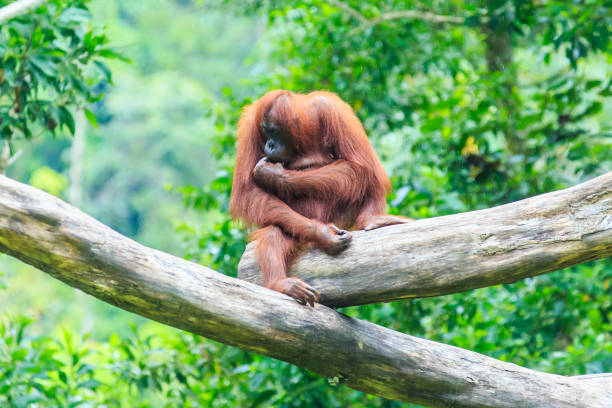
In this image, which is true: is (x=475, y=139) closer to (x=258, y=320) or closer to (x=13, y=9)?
(x=258, y=320)

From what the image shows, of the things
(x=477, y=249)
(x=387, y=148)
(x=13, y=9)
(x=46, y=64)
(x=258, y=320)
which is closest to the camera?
(x=258, y=320)

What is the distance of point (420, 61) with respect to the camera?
7.39 meters

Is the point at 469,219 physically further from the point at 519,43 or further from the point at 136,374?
the point at 519,43

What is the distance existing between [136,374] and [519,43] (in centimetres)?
604

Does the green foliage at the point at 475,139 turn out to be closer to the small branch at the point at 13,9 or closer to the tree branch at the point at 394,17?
the tree branch at the point at 394,17

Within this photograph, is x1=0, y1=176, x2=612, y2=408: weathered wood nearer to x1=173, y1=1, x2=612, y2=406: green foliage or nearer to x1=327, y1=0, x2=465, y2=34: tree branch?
x1=173, y1=1, x2=612, y2=406: green foliage

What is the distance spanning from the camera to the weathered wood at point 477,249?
3.50 meters

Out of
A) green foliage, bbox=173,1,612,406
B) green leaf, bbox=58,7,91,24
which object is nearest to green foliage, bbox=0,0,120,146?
green leaf, bbox=58,7,91,24

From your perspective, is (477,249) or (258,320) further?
(477,249)

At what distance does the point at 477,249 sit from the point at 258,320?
3.88 ft

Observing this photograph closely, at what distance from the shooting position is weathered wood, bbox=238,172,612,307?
138 inches

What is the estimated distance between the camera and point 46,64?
495 centimetres

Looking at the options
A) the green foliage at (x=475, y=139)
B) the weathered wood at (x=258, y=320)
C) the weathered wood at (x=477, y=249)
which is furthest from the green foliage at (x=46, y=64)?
the weathered wood at (x=477, y=249)

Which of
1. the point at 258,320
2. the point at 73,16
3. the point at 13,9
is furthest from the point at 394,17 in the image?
the point at 258,320
